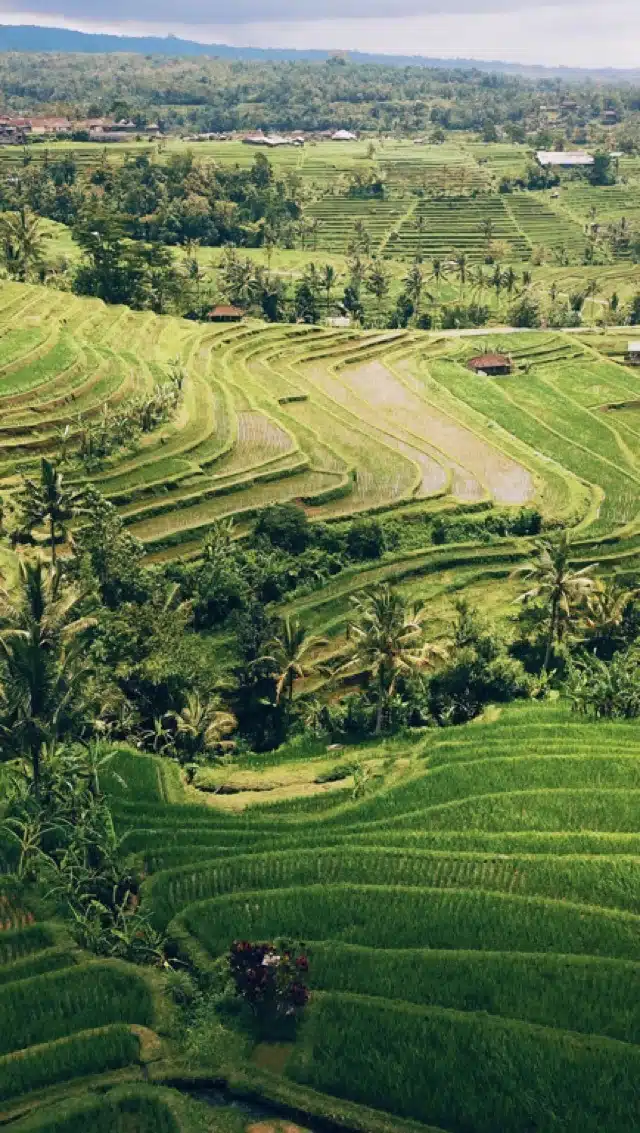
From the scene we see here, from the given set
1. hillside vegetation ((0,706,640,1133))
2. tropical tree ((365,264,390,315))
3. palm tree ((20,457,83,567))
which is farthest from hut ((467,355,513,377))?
hillside vegetation ((0,706,640,1133))

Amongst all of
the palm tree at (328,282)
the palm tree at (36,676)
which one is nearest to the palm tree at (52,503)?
the palm tree at (36,676)

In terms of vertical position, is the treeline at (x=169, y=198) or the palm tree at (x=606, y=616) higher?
the treeline at (x=169, y=198)

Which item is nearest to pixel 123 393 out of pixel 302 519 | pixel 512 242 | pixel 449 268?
pixel 302 519

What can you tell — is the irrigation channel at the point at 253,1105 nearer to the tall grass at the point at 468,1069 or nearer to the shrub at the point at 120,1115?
the shrub at the point at 120,1115

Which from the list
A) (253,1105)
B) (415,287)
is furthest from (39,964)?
(415,287)

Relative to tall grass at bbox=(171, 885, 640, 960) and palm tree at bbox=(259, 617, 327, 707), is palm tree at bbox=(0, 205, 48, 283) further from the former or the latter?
tall grass at bbox=(171, 885, 640, 960)
